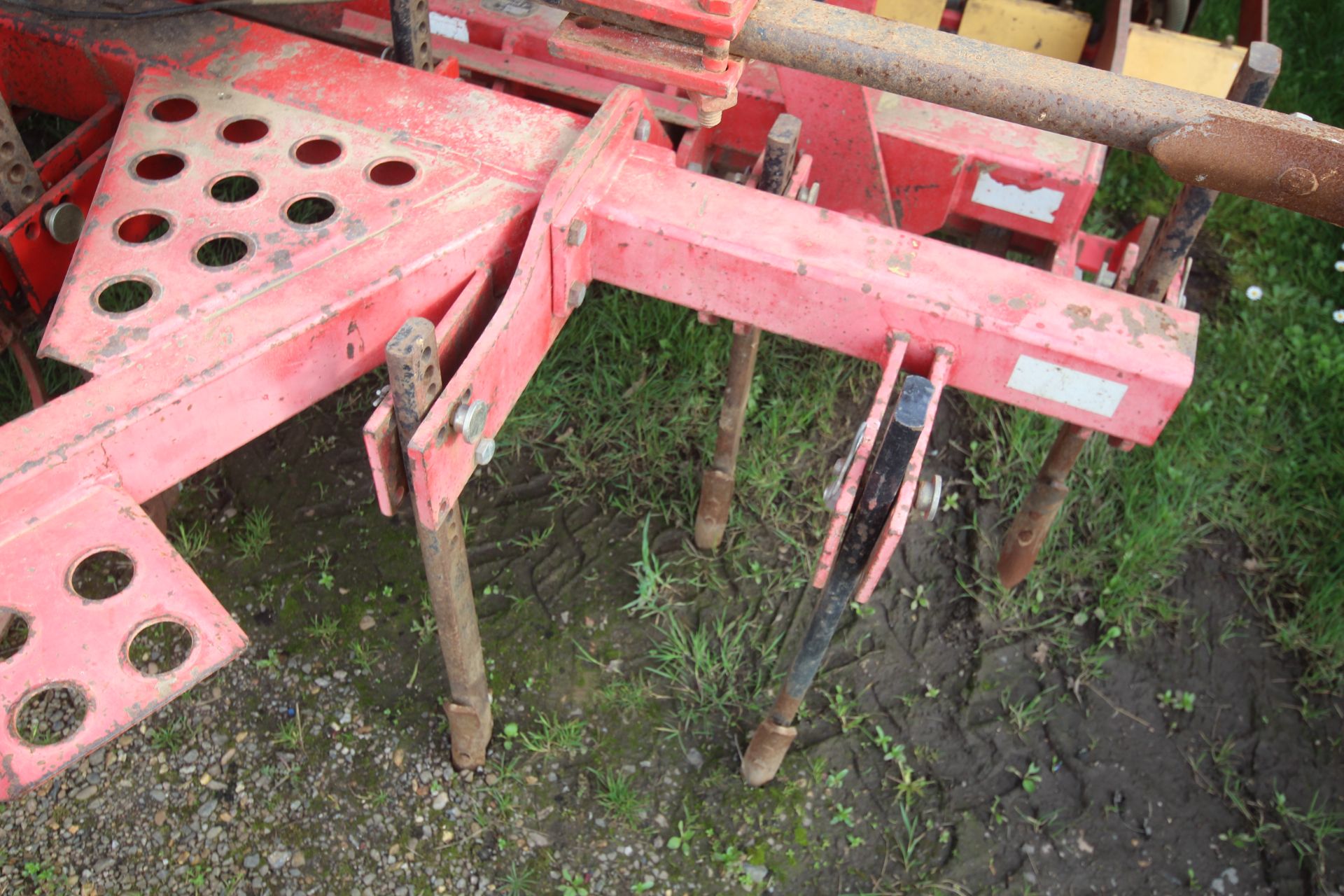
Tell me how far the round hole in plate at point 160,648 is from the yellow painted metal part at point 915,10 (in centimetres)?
261

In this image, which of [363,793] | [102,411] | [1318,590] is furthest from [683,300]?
[1318,590]

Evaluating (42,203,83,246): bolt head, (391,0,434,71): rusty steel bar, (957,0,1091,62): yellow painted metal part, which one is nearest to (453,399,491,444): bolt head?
(391,0,434,71): rusty steel bar

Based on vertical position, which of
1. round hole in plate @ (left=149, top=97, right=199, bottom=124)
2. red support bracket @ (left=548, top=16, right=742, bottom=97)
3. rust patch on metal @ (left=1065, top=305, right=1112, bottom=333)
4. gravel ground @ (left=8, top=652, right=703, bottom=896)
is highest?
red support bracket @ (left=548, top=16, right=742, bottom=97)

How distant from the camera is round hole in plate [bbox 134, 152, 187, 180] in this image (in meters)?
2.12

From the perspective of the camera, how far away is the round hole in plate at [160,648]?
2758mm

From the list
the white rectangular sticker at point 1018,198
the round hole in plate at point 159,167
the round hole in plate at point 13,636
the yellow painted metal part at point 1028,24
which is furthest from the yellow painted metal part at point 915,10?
the round hole in plate at point 13,636

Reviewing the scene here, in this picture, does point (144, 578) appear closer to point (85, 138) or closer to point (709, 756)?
point (85, 138)

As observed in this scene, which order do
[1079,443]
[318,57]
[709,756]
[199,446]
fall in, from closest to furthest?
[199,446]
[318,57]
[1079,443]
[709,756]

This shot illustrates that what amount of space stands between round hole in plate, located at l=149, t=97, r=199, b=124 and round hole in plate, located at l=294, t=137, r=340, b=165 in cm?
21

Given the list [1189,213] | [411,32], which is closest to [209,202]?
[411,32]

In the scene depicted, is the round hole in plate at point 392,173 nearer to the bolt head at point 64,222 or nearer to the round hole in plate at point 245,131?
the round hole in plate at point 245,131

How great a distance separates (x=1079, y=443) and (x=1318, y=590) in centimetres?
117

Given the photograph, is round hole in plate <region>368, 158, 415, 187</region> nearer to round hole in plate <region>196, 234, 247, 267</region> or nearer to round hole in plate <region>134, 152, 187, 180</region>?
round hole in plate <region>134, 152, 187, 180</region>

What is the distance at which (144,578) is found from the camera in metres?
1.55
